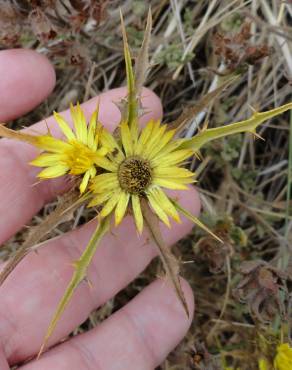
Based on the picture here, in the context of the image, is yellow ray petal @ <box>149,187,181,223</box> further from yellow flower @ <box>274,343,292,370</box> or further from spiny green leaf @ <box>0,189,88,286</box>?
yellow flower @ <box>274,343,292,370</box>

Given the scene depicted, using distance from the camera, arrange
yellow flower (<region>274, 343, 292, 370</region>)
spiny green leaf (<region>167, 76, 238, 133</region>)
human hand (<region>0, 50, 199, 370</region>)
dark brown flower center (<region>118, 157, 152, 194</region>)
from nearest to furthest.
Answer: spiny green leaf (<region>167, 76, 238, 133</region>), dark brown flower center (<region>118, 157, 152, 194</region>), yellow flower (<region>274, 343, 292, 370</region>), human hand (<region>0, 50, 199, 370</region>)

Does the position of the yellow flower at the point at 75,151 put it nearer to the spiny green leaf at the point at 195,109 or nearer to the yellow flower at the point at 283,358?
the spiny green leaf at the point at 195,109

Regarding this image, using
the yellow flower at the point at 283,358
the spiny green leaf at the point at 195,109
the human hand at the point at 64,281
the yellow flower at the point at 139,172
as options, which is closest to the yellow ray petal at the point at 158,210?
the yellow flower at the point at 139,172

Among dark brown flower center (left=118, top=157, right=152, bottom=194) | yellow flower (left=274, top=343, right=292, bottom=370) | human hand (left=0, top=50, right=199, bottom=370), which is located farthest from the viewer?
human hand (left=0, top=50, right=199, bottom=370)

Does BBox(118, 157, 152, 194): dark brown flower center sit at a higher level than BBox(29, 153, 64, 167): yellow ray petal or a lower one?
lower

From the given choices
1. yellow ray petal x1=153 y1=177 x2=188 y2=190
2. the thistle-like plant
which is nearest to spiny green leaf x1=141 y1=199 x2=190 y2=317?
the thistle-like plant

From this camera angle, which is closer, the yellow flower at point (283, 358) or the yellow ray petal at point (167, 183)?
the yellow ray petal at point (167, 183)
